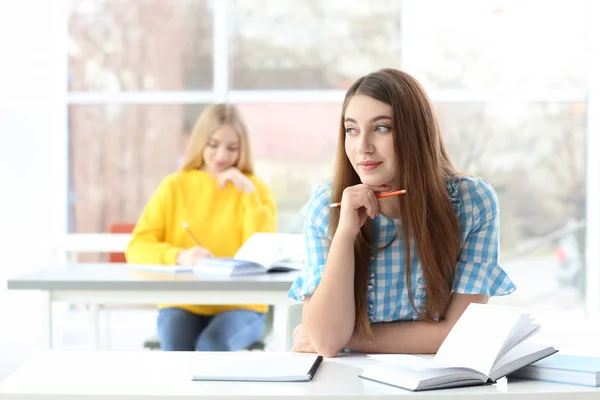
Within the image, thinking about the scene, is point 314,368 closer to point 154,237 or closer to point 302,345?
point 302,345

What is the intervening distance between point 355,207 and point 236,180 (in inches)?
71.6

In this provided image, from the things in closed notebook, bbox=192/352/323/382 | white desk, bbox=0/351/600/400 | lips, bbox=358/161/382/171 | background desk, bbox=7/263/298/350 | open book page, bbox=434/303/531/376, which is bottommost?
background desk, bbox=7/263/298/350

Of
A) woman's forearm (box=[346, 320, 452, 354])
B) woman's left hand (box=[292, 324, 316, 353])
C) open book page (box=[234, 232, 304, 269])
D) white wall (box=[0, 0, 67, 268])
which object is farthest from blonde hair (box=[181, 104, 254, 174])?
white wall (box=[0, 0, 67, 268])

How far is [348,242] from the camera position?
2.06 meters

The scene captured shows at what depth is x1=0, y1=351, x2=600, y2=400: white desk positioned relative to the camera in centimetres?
154

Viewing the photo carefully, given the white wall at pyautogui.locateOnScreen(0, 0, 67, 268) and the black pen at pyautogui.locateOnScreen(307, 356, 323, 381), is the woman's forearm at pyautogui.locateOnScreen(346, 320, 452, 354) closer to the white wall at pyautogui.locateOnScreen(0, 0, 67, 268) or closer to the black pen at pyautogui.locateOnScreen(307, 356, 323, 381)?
the black pen at pyautogui.locateOnScreen(307, 356, 323, 381)

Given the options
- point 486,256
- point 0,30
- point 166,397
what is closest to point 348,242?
point 486,256

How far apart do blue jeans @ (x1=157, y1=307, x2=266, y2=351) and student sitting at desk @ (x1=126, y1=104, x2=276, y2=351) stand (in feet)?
0.11

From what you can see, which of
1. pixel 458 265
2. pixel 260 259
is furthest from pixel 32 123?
pixel 458 265

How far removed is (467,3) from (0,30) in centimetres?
299

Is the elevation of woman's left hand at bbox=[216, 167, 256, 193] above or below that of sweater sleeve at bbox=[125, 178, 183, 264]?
above

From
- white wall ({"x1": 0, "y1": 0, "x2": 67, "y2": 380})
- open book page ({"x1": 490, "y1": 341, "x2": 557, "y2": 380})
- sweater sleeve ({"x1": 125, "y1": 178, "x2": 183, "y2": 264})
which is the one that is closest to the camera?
open book page ({"x1": 490, "y1": 341, "x2": 557, "y2": 380})

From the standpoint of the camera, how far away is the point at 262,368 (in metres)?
1.71

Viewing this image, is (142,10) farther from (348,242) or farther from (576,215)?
(348,242)
